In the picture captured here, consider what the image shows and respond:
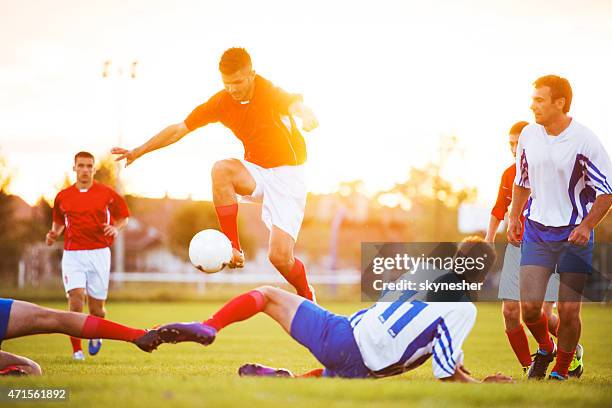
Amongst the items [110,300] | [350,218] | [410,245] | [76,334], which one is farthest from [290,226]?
[350,218]

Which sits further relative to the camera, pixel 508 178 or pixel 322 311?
pixel 508 178

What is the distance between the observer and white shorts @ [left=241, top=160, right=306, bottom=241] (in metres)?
8.18

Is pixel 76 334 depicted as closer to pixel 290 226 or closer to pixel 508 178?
pixel 290 226

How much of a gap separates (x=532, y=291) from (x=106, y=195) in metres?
6.65

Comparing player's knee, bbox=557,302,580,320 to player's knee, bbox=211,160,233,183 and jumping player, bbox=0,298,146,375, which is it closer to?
player's knee, bbox=211,160,233,183

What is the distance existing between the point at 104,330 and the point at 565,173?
4.32m

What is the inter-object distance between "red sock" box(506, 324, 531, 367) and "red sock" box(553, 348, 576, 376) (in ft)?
3.50

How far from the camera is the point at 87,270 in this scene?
11320mm

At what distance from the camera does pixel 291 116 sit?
27.0ft

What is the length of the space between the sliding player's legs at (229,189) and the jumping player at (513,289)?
9.03ft

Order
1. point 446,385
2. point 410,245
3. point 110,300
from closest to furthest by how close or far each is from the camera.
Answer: point 446,385
point 110,300
point 410,245

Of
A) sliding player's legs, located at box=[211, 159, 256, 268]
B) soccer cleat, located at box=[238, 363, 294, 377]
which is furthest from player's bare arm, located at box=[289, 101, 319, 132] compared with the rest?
soccer cleat, located at box=[238, 363, 294, 377]

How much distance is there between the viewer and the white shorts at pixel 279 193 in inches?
322

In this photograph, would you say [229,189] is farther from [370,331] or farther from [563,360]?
[563,360]
